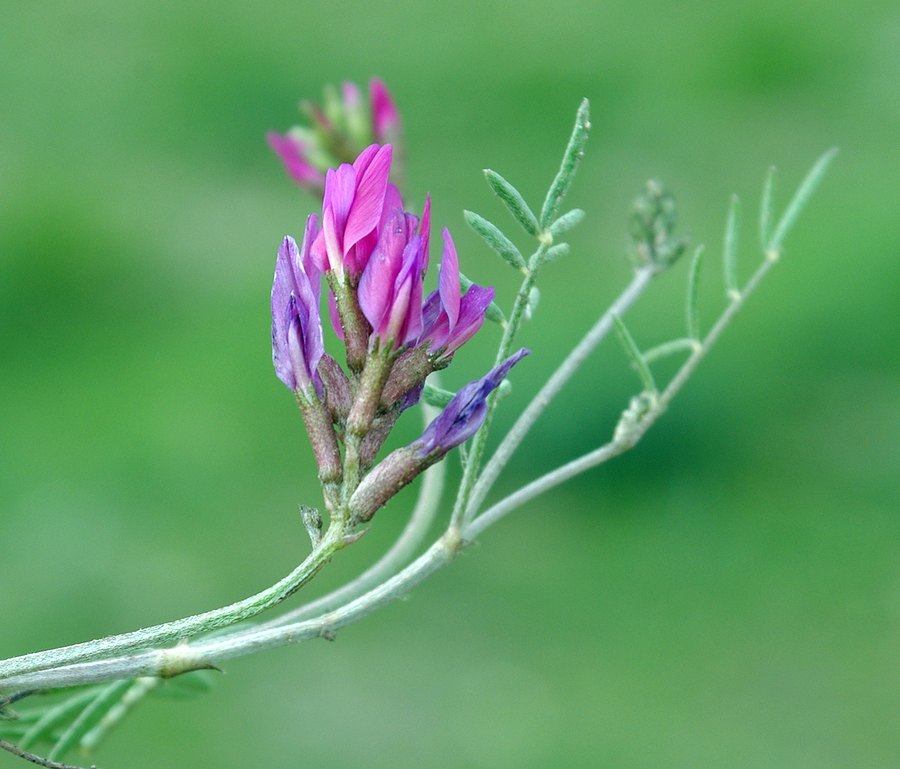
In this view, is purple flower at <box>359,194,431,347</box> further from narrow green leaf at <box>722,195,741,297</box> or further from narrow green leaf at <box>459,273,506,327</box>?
narrow green leaf at <box>722,195,741,297</box>

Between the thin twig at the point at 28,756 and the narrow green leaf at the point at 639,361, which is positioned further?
the narrow green leaf at the point at 639,361

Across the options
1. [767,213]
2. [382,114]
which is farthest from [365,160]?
[382,114]

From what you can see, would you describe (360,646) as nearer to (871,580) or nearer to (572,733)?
(572,733)

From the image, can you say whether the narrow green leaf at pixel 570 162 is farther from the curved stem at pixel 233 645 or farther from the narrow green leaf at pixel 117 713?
the narrow green leaf at pixel 117 713

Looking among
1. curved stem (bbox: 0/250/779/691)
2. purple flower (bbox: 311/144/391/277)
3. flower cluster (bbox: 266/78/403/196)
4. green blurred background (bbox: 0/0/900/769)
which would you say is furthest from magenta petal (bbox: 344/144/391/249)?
green blurred background (bbox: 0/0/900/769)

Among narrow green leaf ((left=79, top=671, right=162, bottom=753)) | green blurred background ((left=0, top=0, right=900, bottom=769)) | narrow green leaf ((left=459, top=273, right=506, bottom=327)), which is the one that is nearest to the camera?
narrow green leaf ((left=459, top=273, right=506, bottom=327))

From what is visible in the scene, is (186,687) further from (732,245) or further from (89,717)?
(732,245)

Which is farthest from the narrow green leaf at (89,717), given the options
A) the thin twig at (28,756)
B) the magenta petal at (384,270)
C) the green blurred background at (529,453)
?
the green blurred background at (529,453)

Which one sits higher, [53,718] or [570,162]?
[570,162]
